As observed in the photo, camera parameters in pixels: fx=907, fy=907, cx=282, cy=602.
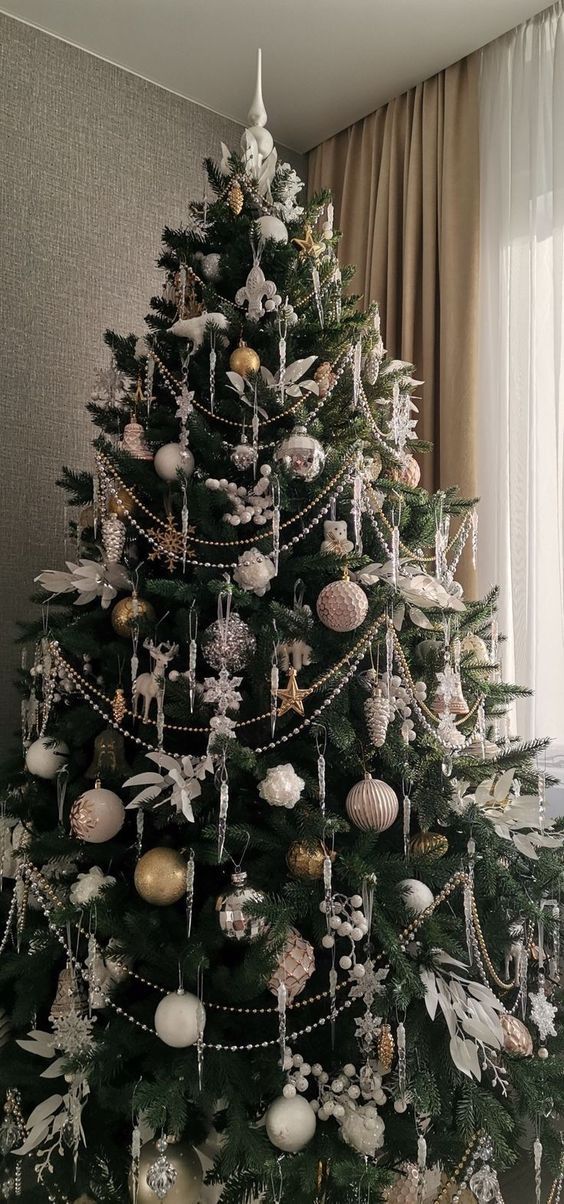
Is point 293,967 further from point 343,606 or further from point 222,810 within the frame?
point 343,606

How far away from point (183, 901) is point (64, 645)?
43cm

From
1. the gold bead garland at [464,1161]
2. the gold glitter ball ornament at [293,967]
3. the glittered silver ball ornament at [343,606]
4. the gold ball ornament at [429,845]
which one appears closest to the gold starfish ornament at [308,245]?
the glittered silver ball ornament at [343,606]

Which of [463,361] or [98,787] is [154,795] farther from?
[463,361]

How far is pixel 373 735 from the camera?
4.15ft

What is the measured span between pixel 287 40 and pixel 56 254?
729 millimetres

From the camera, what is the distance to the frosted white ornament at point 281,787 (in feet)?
3.95

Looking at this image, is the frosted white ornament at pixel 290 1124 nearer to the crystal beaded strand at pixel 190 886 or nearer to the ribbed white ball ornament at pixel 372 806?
the crystal beaded strand at pixel 190 886

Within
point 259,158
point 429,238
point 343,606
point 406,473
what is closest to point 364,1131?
point 343,606

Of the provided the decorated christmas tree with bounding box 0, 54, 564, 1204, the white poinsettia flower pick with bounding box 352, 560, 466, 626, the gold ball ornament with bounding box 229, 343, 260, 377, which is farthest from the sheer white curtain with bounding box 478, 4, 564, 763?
the gold ball ornament with bounding box 229, 343, 260, 377

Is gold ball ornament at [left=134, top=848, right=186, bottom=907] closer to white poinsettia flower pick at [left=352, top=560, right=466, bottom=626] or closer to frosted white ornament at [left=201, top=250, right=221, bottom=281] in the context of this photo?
white poinsettia flower pick at [left=352, top=560, right=466, bottom=626]

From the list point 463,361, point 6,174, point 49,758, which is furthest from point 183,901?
point 6,174

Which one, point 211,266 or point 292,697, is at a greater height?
point 211,266

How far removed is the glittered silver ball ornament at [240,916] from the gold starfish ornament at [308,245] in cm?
98

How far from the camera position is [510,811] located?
4.66 ft
